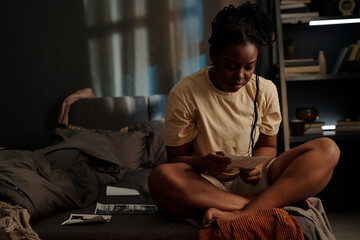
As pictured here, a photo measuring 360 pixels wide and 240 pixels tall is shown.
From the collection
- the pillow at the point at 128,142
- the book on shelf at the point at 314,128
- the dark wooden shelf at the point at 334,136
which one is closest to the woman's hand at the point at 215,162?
the pillow at the point at 128,142

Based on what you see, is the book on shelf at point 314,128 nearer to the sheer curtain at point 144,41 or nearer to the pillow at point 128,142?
the sheer curtain at point 144,41

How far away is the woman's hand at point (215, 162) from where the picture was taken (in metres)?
1.55

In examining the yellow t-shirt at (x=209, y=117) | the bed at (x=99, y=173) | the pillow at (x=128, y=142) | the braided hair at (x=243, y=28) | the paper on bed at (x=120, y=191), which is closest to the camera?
the bed at (x=99, y=173)

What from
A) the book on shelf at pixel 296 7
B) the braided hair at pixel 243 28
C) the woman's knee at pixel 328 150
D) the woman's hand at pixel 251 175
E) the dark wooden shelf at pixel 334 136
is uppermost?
the book on shelf at pixel 296 7

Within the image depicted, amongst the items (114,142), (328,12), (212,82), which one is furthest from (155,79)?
(212,82)

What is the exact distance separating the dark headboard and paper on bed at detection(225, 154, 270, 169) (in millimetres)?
1768

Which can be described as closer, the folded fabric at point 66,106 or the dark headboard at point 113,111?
the dark headboard at point 113,111

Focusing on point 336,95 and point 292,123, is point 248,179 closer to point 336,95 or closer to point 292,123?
point 292,123

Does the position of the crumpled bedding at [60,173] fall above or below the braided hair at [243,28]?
below

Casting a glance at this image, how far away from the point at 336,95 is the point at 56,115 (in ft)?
7.24

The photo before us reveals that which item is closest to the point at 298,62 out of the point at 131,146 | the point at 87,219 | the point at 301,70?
the point at 301,70

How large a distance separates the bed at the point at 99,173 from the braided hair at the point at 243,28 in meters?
0.55

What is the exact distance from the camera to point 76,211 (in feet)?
6.38

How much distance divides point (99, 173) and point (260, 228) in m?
1.32
